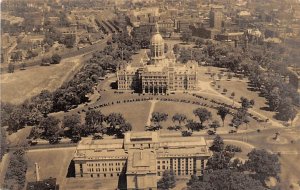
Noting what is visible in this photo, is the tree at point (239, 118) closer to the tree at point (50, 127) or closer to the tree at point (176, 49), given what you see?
the tree at point (50, 127)

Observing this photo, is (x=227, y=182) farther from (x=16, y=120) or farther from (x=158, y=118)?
(x=16, y=120)

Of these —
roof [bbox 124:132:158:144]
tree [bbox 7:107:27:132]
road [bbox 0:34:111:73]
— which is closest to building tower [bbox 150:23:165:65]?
tree [bbox 7:107:27:132]

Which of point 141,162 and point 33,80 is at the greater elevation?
point 33,80

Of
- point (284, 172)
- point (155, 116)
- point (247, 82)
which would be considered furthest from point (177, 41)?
point (284, 172)

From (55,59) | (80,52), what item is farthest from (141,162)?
(80,52)

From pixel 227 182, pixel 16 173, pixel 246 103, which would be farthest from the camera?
pixel 246 103

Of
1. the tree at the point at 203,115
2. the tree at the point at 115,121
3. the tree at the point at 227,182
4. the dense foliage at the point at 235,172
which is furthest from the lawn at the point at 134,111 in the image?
the tree at the point at 227,182

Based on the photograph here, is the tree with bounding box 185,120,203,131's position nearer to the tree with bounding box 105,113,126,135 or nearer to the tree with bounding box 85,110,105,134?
the tree with bounding box 105,113,126,135

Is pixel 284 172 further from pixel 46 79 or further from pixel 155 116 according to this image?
pixel 46 79
